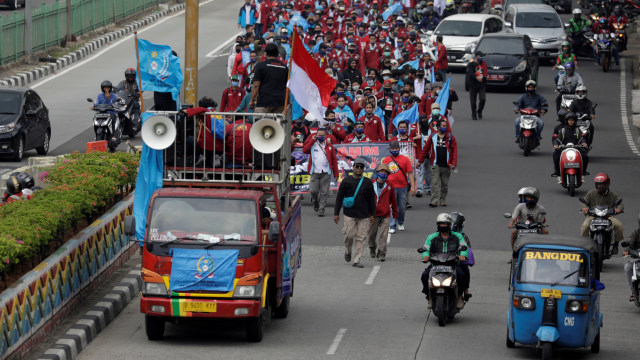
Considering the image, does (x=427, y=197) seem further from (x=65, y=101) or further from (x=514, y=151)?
(x=65, y=101)

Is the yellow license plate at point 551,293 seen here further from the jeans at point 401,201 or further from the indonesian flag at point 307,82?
the jeans at point 401,201

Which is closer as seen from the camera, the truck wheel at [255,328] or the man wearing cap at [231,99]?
the truck wheel at [255,328]

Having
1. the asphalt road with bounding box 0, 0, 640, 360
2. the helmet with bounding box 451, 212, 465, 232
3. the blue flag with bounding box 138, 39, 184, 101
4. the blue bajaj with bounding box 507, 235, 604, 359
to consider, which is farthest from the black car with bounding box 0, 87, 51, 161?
the blue bajaj with bounding box 507, 235, 604, 359

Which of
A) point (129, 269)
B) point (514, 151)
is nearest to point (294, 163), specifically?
point (129, 269)

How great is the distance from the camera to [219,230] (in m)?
16.5

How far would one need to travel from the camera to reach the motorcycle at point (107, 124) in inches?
1212

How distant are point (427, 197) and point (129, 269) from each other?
30.3 feet

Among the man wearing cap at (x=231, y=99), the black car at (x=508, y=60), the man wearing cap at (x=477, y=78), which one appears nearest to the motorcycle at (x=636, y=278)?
the man wearing cap at (x=231, y=99)

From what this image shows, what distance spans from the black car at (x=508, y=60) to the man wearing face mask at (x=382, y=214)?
18.4 metres

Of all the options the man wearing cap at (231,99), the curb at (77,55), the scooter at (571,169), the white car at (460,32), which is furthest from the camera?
the white car at (460,32)

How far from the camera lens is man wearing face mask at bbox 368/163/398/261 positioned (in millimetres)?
22359

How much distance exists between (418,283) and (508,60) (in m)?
20.9

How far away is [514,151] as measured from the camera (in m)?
33.3

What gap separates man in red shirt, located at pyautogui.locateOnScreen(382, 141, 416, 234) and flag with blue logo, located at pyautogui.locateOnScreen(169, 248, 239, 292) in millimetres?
8570
